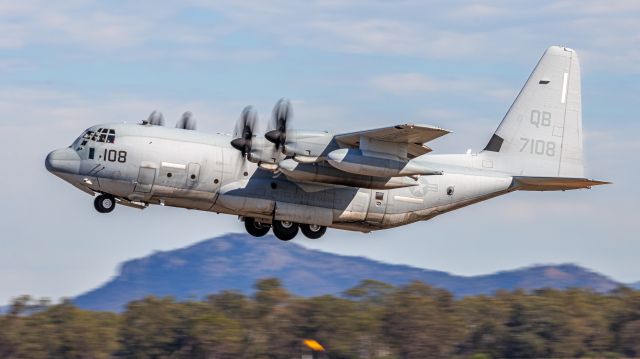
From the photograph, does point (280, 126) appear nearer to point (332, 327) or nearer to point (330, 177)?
point (330, 177)

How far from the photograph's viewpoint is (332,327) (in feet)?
190

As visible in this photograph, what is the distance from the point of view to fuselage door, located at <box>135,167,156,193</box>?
28.2 meters

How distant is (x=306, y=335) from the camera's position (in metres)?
58.0

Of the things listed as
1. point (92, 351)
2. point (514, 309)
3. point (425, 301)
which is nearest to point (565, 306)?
point (514, 309)

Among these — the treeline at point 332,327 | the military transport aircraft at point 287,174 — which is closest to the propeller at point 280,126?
the military transport aircraft at point 287,174

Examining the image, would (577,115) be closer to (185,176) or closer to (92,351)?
(185,176)

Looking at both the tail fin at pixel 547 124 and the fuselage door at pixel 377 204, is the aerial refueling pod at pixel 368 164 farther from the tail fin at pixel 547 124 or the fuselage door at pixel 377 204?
the tail fin at pixel 547 124

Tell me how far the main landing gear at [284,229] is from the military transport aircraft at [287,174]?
3cm

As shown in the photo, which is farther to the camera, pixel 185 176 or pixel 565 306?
pixel 565 306

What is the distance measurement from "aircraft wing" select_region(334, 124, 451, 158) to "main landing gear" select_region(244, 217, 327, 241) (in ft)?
10.8

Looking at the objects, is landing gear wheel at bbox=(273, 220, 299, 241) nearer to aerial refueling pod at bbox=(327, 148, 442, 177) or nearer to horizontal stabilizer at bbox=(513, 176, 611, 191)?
aerial refueling pod at bbox=(327, 148, 442, 177)

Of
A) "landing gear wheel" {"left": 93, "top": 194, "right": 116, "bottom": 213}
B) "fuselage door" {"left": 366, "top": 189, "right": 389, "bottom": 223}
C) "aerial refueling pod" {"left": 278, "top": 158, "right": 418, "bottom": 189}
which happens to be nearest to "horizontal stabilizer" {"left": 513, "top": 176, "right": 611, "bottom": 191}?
"aerial refueling pod" {"left": 278, "top": 158, "right": 418, "bottom": 189}

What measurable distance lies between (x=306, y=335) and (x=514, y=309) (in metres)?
13.4

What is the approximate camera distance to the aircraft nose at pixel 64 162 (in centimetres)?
2806
